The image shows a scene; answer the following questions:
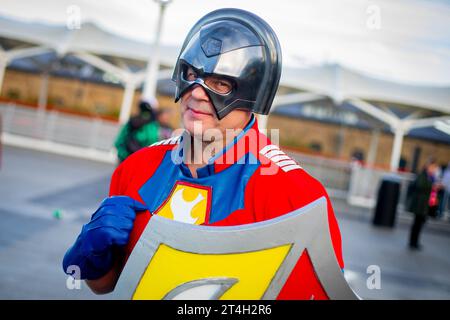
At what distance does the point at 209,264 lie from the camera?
3.29 feet

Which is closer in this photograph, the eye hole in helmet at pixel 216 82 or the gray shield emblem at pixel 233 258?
the gray shield emblem at pixel 233 258

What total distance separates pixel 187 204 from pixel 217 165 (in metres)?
0.14

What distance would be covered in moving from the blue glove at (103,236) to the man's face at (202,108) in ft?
0.91

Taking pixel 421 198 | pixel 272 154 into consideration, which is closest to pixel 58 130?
pixel 421 198

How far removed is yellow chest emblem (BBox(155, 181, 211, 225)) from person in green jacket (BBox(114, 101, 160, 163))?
3995 mm

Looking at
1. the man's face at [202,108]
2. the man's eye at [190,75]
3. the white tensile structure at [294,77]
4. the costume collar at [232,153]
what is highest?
the white tensile structure at [294,77]

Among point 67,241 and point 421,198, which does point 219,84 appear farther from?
point 421,198

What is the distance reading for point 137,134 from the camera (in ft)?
17.5

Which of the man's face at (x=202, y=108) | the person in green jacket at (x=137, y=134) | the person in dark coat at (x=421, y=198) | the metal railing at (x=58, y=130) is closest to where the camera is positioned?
the man's face at (x=202, y=108)

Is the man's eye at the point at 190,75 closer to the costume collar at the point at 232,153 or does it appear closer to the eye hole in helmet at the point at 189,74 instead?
the eye hole in helmet at the point at 189,74

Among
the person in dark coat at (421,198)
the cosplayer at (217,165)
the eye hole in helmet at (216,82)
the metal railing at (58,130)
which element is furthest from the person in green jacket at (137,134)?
the metal railing at (58,130)

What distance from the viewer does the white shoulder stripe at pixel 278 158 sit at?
1.30 meters
